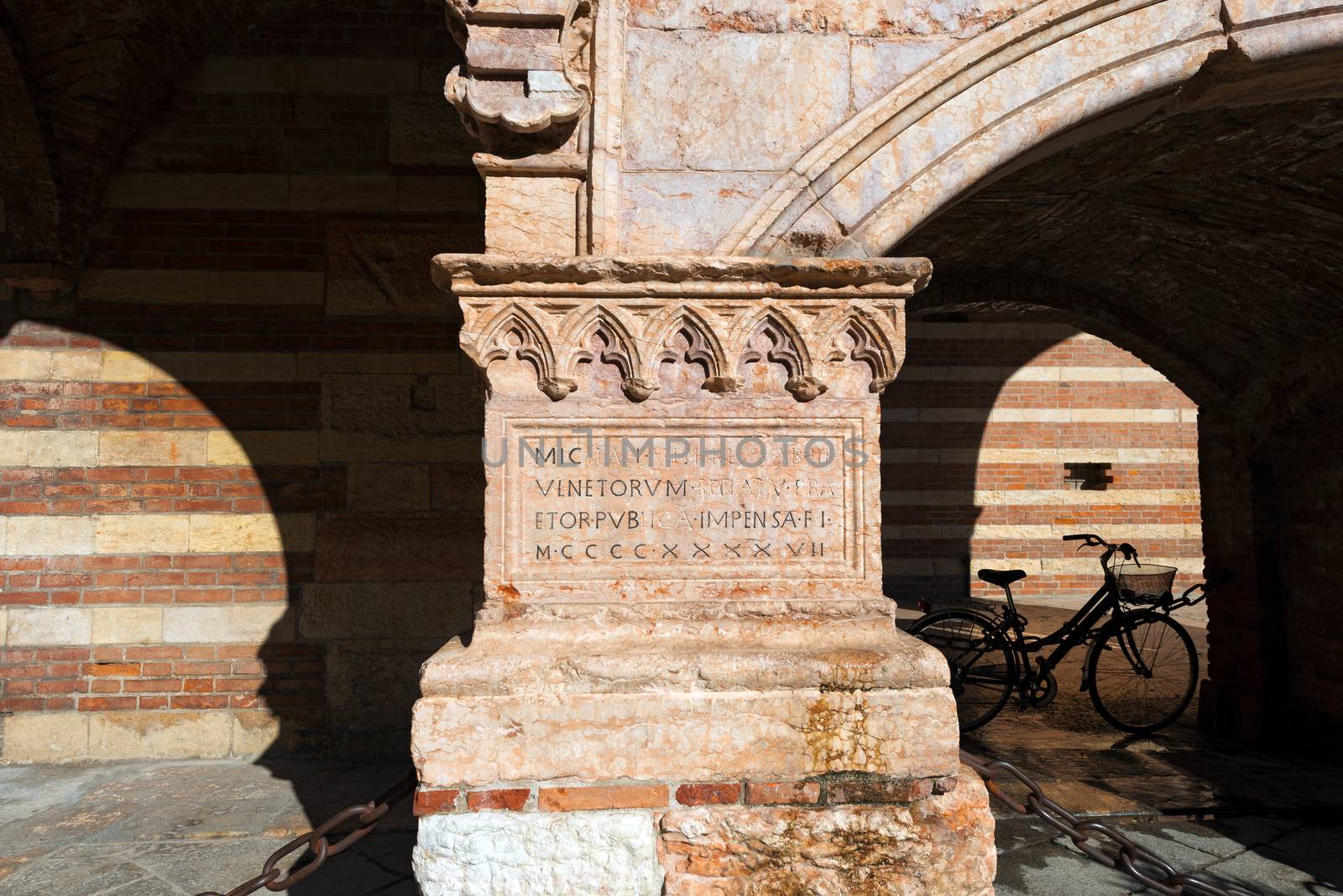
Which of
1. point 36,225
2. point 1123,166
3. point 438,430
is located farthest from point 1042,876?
point 36,225

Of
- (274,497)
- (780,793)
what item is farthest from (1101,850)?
(274,497)

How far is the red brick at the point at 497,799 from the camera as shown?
202cm

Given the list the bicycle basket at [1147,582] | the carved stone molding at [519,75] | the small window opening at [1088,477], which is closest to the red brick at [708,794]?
the carved stone molding at [519,75]

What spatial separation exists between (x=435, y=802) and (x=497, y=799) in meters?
0.15

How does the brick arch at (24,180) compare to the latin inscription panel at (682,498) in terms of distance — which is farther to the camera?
the brick arch at (24,180)

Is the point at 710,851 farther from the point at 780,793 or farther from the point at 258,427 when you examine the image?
the point at 258,427

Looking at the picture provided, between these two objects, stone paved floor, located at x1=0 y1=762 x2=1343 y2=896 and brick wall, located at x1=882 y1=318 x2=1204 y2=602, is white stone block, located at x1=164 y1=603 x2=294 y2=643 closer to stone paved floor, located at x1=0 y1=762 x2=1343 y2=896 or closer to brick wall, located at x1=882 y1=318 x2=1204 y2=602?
stone paved floor, located at x1=0 y1=762 x2=1343 y2=896

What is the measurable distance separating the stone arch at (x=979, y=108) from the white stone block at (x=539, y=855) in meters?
1.52

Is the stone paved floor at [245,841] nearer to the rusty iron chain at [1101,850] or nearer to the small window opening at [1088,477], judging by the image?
the rusty iron chain at [1101,850]

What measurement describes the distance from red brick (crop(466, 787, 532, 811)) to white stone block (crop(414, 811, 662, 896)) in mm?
19

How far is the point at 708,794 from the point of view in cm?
207

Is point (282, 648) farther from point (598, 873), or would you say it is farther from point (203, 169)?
point (598, 873)

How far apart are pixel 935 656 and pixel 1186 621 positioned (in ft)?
28.2

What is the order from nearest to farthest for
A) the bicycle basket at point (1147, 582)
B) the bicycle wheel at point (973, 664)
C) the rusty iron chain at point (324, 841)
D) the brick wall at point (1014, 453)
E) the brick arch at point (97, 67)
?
→ the rusty iron chain at point (324, 841)
the brick arch at point (97, 67)
the bicycle wheel at point (973, 664)
the bicycle basket at point (1147, 582)
the brick wall at point (1014, 453)
